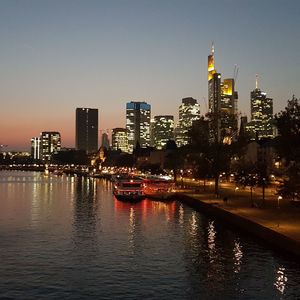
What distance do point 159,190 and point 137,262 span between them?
62.6 meters

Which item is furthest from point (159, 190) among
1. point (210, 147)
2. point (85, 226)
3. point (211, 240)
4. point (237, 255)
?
point (237, 255)

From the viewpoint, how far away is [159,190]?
101m

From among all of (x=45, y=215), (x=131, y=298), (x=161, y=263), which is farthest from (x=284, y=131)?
(x=45, y=215)

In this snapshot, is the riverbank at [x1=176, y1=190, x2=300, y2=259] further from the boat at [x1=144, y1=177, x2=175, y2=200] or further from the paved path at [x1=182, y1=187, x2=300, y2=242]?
the boat at [x1=144, y1=177, x2=175, y2=200]

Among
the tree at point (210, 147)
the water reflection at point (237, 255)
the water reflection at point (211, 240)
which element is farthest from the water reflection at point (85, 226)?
the tree at point (210, 147)

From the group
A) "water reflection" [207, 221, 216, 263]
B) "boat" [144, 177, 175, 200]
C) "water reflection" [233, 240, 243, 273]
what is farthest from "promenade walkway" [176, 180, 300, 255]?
"boat" [144, 177, 175, 200]

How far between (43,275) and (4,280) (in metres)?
2.48

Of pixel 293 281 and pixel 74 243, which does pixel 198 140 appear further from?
pixel 293 281

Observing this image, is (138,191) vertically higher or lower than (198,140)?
lower

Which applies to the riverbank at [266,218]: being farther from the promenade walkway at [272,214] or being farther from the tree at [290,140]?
the tree at [290,140]

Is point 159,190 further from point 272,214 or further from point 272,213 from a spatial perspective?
point 272,214

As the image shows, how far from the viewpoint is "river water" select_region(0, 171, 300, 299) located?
30875 millimetres

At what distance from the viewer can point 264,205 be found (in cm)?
6384

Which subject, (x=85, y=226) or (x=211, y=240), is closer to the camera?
(x=211, y=240)
